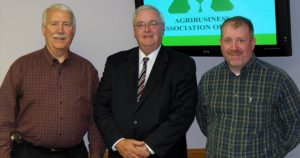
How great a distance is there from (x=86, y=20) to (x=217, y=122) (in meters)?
1.59

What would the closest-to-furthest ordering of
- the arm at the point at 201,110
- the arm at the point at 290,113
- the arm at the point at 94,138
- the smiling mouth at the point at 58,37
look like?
the arm at the point at 290,113 < the arm at the point at 201,110 < the smiling mouth at the point at 58,37 < the arm at the point at 94,138

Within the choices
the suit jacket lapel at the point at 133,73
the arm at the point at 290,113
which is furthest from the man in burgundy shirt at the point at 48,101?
the arm at the point at 290,113

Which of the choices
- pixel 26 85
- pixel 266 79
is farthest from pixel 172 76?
pixel 26 85

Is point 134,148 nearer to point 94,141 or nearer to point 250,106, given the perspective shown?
point 94,141

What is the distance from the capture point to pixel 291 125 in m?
2.29

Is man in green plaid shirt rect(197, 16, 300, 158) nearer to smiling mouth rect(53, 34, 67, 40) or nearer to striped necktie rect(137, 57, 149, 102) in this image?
striped necktie rect(137, 57, 149, 102)

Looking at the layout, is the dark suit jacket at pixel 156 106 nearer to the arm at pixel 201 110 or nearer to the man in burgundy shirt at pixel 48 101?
the arm at pixel 201 110

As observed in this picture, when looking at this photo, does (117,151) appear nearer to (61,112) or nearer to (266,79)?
(61,112)

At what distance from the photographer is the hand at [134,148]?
2316 mm

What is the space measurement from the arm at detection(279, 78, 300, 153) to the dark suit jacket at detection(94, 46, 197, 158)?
0.51 metres

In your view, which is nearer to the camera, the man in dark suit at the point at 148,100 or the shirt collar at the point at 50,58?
the man in dark suit at the point at 148,100

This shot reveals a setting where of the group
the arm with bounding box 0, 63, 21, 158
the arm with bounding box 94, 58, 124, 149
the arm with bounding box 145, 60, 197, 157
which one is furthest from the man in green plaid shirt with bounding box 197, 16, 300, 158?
the arm with bounding box 0, 63, 21, 158

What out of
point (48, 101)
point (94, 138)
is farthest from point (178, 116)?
point (48, 101)

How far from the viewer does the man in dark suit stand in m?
2.34
